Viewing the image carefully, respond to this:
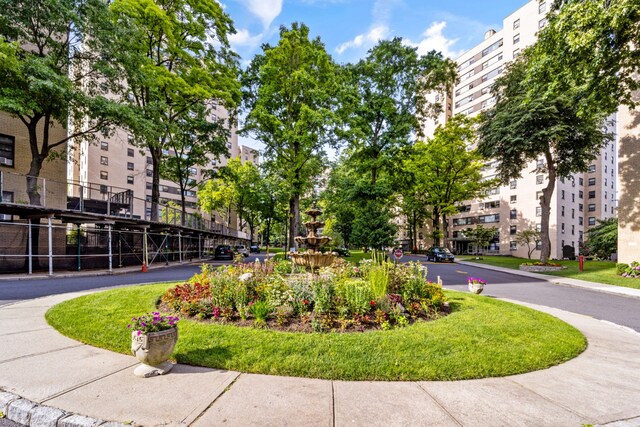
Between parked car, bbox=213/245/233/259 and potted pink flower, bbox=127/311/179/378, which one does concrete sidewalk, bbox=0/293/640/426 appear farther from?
parked car, bbox=213/245/233/259

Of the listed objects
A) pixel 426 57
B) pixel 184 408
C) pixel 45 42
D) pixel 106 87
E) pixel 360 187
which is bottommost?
pixel 184 408

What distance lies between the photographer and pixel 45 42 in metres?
16.5

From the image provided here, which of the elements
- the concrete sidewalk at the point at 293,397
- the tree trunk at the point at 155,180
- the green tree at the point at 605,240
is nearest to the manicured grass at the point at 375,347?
the concrete sidewalk at the point at 293,397

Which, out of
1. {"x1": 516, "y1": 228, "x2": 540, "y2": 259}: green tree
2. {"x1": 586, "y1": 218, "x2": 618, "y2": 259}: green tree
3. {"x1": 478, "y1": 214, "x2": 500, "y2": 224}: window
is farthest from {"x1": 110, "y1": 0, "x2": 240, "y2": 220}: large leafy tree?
{"x1": 478, "y1": 214, "x2": 500, "y2": 224}: window

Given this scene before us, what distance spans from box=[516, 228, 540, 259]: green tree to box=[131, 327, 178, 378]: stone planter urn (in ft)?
130

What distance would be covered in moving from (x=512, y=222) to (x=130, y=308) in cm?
5630

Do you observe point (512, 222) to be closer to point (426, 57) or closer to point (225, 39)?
point (426, 57)

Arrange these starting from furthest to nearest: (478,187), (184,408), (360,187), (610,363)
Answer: (478,187)
(360,187)
(610,363)
(184,408)

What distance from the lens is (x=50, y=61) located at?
51.7 ft

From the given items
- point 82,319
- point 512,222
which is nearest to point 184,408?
point 82,319

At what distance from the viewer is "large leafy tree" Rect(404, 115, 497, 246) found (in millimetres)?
40000

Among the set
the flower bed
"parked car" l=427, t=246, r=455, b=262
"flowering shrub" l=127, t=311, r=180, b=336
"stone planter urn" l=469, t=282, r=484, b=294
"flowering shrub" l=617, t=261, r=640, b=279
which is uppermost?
"flowering shrub" l=127, t=311, r=180, b=336

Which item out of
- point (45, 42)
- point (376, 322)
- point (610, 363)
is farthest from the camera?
point (45, 42)

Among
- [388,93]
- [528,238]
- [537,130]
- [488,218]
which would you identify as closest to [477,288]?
[537,130]
